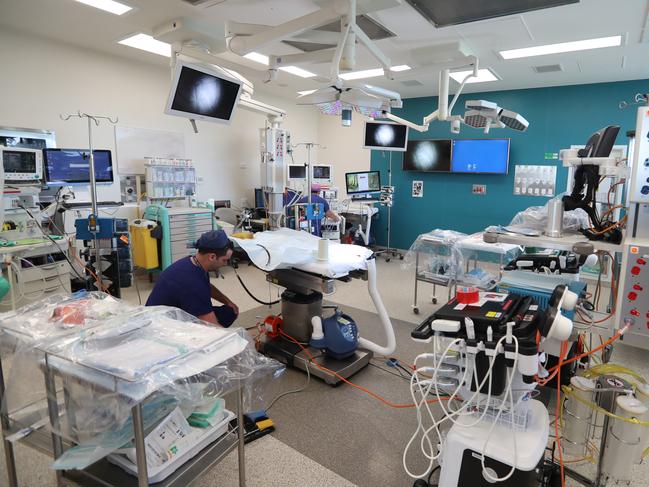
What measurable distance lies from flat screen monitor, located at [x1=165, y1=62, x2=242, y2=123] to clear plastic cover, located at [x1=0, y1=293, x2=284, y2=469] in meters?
1.97

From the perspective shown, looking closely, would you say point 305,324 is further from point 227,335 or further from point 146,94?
point 146,94

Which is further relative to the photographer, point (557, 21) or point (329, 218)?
point (329, 218)

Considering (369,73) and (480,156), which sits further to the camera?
(480,156)

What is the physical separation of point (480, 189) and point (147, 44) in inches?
206

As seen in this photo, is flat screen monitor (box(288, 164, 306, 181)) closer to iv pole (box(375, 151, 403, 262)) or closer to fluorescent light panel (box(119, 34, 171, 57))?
iv pole (box(375, 151, 403, 262))

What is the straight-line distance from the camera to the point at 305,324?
3168 millimetres

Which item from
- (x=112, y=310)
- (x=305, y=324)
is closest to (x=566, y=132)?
(x=305, y=324)

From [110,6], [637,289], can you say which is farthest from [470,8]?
[110,6]

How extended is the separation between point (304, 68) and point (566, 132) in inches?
152

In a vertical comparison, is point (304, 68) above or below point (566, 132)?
above

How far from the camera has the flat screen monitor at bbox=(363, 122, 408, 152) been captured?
220 inches

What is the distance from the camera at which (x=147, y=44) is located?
4.58 metres

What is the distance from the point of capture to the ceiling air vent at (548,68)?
4844 millimetres

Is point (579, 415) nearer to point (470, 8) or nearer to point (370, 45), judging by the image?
point (370, 45)
